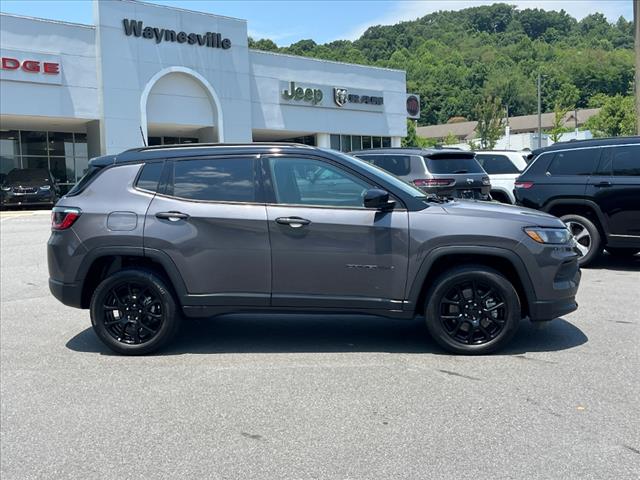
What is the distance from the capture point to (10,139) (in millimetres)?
30047

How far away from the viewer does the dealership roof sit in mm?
107312

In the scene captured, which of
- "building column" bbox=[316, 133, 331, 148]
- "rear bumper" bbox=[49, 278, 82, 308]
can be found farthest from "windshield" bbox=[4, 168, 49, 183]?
"rear bumper" bbox=[49, 278, 82, 308]

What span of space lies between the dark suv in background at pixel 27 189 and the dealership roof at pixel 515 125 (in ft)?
291

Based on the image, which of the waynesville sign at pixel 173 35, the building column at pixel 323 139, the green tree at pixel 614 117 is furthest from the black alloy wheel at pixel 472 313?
the green tree at pixel 614 117

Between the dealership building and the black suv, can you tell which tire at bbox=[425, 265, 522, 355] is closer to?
the black suv

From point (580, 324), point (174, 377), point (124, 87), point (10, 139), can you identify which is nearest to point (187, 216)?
point (174, 377)

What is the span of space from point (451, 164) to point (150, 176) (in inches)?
290

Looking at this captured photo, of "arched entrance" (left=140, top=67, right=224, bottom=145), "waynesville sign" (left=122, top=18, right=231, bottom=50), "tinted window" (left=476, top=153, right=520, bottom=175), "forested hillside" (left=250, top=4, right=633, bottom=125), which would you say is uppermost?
"forested hillside" (left=250, top=4, right=633, bottom=125)

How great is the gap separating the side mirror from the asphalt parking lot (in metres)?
1.32

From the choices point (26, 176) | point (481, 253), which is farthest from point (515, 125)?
point (481, 253)

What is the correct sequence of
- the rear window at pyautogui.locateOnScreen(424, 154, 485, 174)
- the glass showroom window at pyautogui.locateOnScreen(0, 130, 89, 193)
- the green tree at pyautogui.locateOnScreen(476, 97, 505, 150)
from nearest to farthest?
the rear window at pyautogui.locateOnScreen(424, 154, 485, 174), the glass showroom window at pyautogui.locateOnScreen(0, 130, 89, 193), the green tree at pyautogui.locateOnScreen(476, 97, 505, 150)

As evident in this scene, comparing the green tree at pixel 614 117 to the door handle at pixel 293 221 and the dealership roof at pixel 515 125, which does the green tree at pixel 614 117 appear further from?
the door handle at pixel 293 221

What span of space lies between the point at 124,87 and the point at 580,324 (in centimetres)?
2644

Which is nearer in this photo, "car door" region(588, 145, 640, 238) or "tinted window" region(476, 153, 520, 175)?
"car door" region(588, 145, 640, 238)
